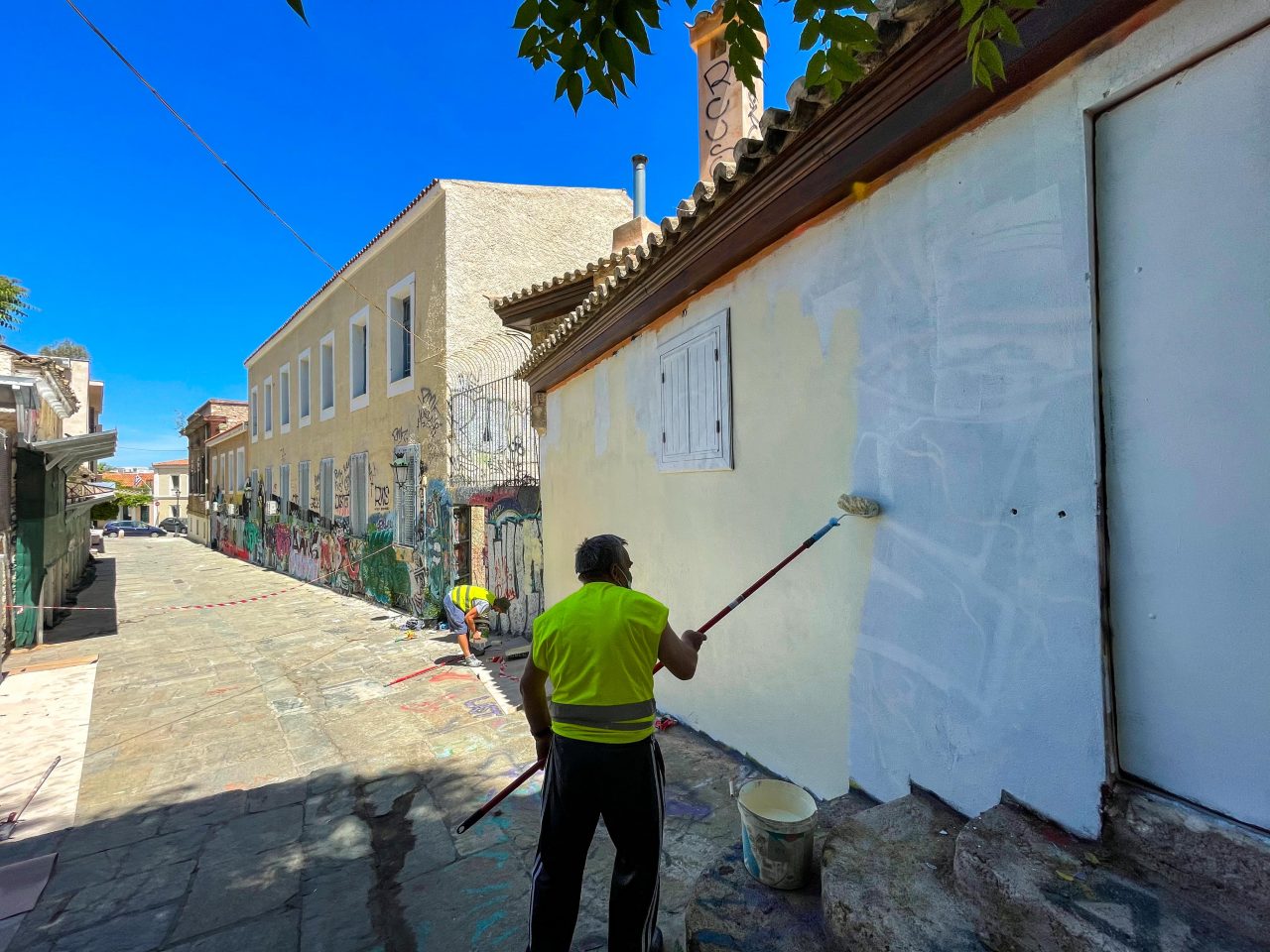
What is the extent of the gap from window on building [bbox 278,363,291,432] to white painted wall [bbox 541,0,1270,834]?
60.7ft

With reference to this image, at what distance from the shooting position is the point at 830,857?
2.23m

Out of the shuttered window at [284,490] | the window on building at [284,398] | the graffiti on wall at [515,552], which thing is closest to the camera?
the graffiti on wall at [515,552]

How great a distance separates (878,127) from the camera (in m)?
2.69

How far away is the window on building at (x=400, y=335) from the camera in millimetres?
12188

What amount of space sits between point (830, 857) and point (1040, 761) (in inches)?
30.3

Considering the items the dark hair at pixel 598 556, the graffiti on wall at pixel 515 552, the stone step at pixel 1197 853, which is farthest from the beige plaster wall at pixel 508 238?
the stone step at pixel 1197 853

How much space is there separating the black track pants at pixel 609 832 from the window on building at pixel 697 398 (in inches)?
84.2

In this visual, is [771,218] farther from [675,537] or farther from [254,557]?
[254,557]

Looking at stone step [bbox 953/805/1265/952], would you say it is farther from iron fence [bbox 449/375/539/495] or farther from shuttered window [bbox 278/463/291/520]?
shuttered window [bbox 278/463/291/520]

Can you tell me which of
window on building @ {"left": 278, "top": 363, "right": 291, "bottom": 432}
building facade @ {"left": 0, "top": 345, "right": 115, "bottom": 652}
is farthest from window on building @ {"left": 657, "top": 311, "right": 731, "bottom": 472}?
window on building @ {"left": 278, "top": 363, "right": 291, "bottom": 432}

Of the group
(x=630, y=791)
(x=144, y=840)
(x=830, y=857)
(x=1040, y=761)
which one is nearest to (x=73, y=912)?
(x=144, y=840)

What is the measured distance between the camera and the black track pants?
225cm

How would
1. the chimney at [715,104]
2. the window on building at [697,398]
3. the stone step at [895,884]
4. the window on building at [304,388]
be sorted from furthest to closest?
the window on building at [304,388] → the chimney at [715,104] → the window on building at [697,398] → the stone step at [895,884]

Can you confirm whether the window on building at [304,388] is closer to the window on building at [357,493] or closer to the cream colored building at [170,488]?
the window on building at [357,493]
